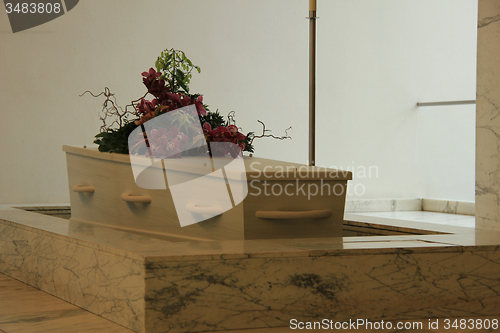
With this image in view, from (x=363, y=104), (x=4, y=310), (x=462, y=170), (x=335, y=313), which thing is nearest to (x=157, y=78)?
(x=4, y=310)

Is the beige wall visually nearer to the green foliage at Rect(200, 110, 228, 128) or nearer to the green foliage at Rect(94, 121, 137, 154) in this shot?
the green foliage at Rect(200, 110, 228, 128)

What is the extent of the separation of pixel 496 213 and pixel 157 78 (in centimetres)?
156

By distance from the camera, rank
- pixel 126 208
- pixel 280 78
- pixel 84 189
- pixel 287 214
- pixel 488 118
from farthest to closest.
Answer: pixel 280 78, pixel 488 118, pixel 84 189, pixel 126 208, pixel 287 214

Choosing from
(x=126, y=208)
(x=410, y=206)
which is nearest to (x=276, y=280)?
(x=126, y=208)

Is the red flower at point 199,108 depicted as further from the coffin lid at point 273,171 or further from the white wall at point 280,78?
the white wall at point 280,78

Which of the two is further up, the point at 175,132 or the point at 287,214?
the point at 175,132

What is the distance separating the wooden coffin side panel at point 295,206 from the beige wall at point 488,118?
1.09 meters

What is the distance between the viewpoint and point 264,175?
5.44ft

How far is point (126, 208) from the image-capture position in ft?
7.11

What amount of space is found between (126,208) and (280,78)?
9.79 feet

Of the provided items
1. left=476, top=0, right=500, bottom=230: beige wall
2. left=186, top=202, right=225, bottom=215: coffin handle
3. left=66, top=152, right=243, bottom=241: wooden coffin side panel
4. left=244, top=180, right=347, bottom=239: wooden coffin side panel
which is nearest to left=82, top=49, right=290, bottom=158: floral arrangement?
left=66, top=152, right=243, bottom=241: wooden coffin side panel

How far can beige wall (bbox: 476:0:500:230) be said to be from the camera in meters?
2.53

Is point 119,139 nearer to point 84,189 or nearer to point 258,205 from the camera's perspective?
point 84,189

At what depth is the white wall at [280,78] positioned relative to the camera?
405cm
